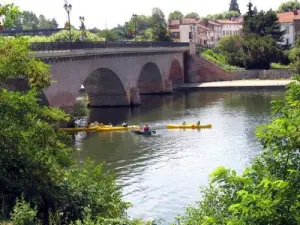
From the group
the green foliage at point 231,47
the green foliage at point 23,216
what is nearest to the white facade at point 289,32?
the green foliage at point 231,47

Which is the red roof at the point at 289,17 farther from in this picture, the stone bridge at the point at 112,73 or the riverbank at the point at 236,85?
the riverbank at the point at 236,85

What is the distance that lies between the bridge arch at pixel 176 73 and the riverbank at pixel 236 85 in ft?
8.26

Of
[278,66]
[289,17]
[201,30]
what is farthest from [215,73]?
[201,30]

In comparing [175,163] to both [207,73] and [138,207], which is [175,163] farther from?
[207,73]

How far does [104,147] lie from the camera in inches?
1602

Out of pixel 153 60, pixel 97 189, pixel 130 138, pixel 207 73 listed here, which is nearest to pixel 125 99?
pixel 153 60

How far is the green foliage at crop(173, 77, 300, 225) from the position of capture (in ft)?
38.2

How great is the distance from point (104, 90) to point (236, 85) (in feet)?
74.7

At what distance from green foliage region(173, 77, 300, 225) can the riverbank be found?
63.2m

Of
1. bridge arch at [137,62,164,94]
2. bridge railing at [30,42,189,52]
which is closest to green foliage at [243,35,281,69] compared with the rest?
bridge arch at [137,62,164,94]

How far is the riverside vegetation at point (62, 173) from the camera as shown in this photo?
520 inches

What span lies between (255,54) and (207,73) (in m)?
8.22

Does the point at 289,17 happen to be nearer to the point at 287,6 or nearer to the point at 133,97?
the point at 287,6

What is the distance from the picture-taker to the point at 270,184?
39.4 feet
